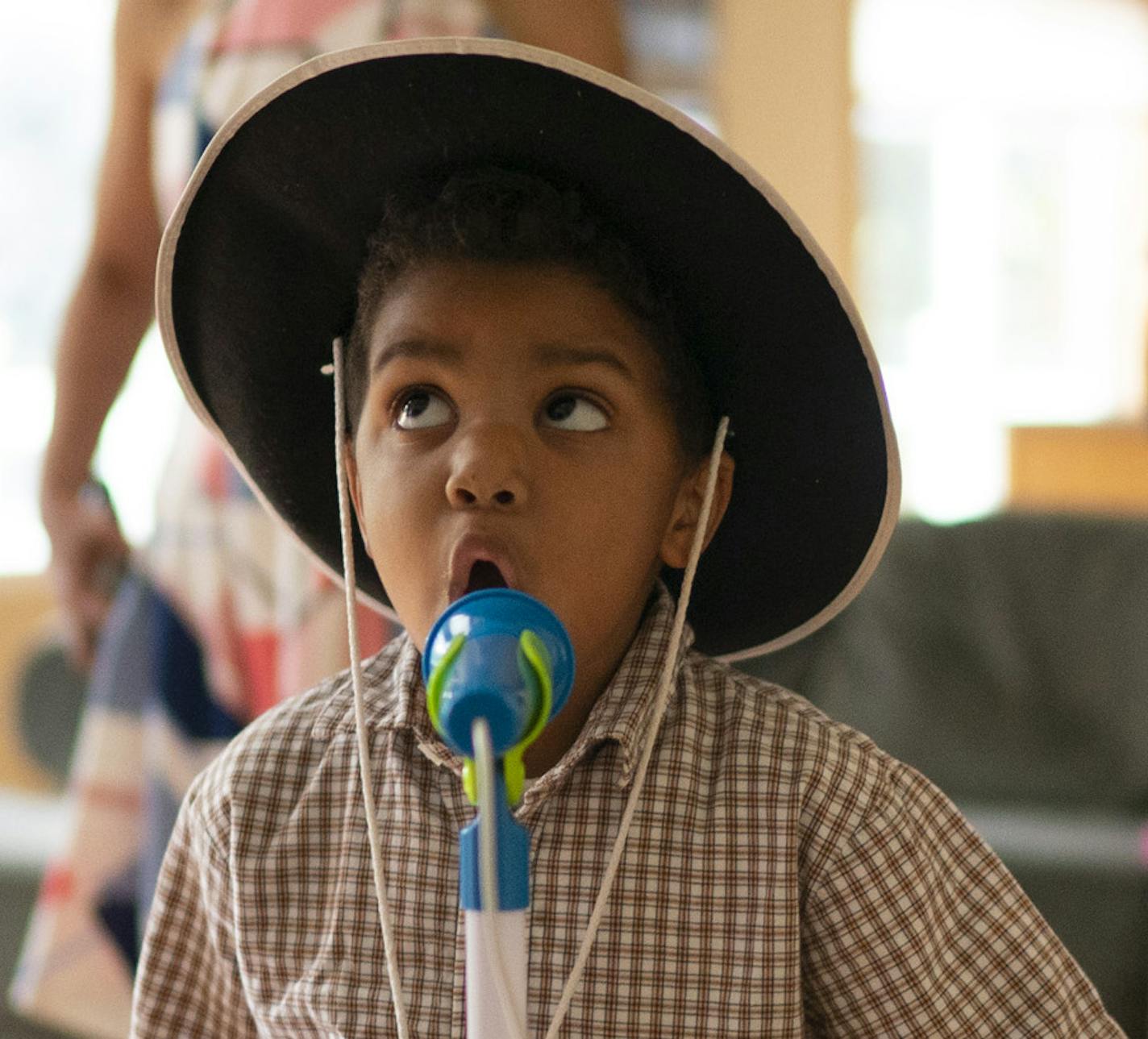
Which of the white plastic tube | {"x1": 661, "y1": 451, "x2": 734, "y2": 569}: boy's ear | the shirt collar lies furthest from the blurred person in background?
the white plastic tube

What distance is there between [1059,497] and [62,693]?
8.16 feet

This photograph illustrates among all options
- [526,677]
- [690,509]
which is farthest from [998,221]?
[526,677]

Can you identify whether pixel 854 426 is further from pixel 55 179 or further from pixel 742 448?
pixel 55 179

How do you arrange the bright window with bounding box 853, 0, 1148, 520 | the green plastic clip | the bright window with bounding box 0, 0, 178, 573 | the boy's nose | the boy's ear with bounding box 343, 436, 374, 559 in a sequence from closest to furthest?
the green plastic clip < the boy's nose < the boy's ear with bounding box 343, 436, 374, 559 < the bright window with bounding box 0, 0, 178, 573 < the bright window with bounding box 853, 0, 1148, 520

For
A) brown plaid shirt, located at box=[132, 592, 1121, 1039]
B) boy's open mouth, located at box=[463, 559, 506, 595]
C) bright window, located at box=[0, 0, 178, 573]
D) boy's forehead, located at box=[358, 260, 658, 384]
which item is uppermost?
bright window, located at box=[0, 0, 178, 573]

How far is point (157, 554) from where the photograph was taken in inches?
43.3

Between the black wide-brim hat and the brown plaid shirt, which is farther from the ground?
the black wide-brim hat

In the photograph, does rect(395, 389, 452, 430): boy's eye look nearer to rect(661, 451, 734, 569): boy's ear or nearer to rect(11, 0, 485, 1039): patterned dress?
rect(661, 451, 734, 569): boy's ear

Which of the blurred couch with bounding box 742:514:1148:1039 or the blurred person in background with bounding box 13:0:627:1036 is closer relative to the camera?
the blurred person in background with bounding box 13:0:627:1036

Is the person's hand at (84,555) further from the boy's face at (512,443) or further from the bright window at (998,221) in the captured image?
the bright window at (998,221)

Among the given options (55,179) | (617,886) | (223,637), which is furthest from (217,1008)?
(55,179)

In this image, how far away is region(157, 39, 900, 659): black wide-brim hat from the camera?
1.97 ft

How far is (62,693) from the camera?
2686mm

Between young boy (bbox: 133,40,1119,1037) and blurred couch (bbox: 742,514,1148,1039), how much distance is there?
144 cm
